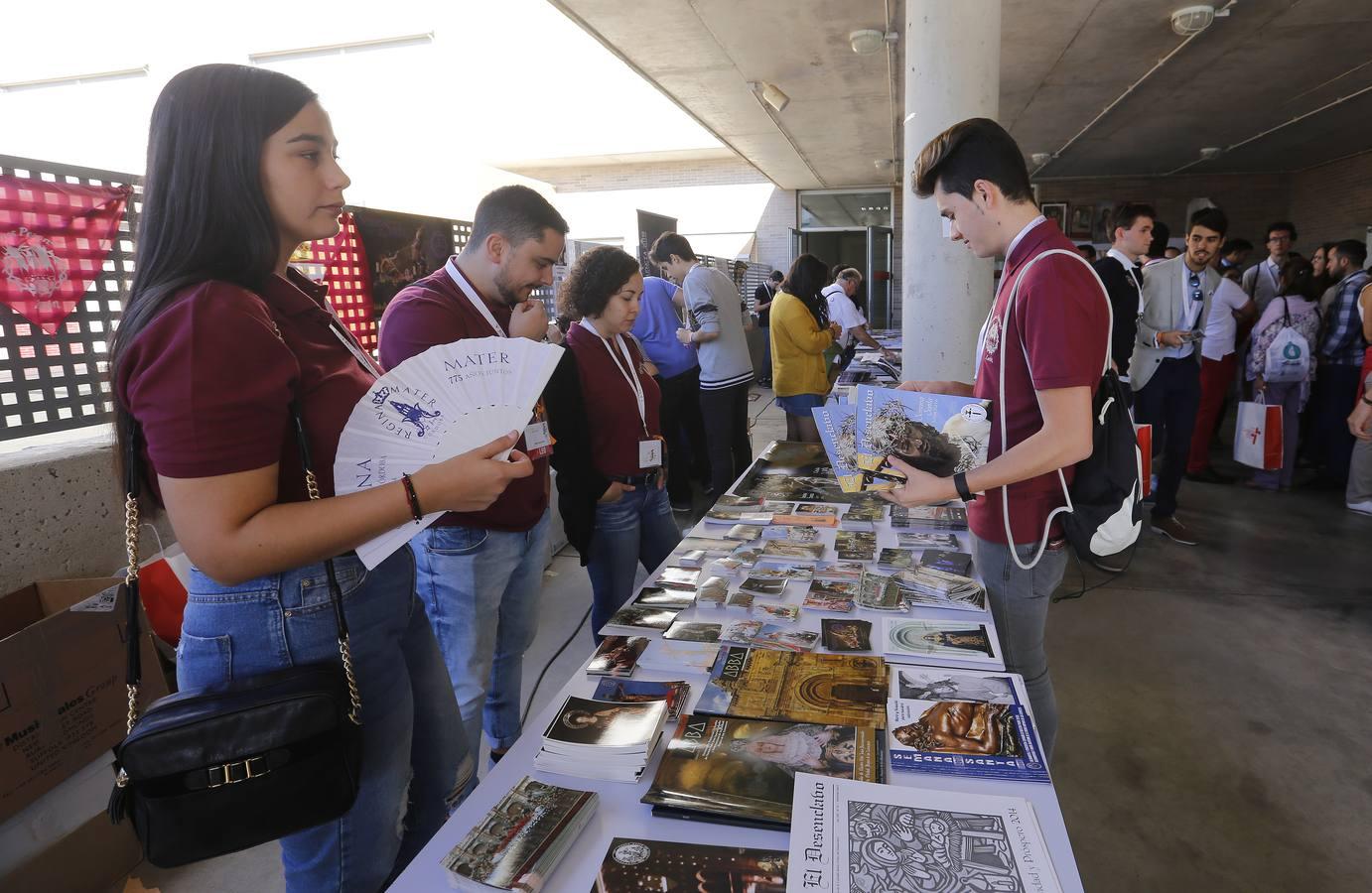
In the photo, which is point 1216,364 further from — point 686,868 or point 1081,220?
point 1081,220

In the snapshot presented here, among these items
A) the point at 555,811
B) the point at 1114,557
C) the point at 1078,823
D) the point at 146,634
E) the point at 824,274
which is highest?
the point at 824,274

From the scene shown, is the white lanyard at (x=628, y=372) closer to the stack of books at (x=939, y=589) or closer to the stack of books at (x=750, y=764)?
the stack of books at (x=939, y=589)

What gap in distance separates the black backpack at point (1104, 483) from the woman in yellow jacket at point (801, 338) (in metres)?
2.67

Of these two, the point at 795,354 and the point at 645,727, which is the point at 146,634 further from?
the point at 795,354

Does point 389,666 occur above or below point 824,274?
below

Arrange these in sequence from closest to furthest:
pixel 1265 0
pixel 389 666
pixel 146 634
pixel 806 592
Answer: pixel 389 666
pixel 806 592
pixel 146 634
pixel 1265 0

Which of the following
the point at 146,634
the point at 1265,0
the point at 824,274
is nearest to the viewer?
the point at 146,634

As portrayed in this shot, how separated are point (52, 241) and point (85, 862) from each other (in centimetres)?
161

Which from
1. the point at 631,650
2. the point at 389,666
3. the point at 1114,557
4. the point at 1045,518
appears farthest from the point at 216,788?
Answer: the point at 1114,557

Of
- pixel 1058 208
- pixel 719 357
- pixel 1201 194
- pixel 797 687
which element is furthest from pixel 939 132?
pixel 1201 194

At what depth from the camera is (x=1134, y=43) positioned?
18.0ft

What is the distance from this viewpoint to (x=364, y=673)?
1052 mm

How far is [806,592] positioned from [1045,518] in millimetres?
533

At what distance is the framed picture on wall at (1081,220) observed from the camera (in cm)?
1188
